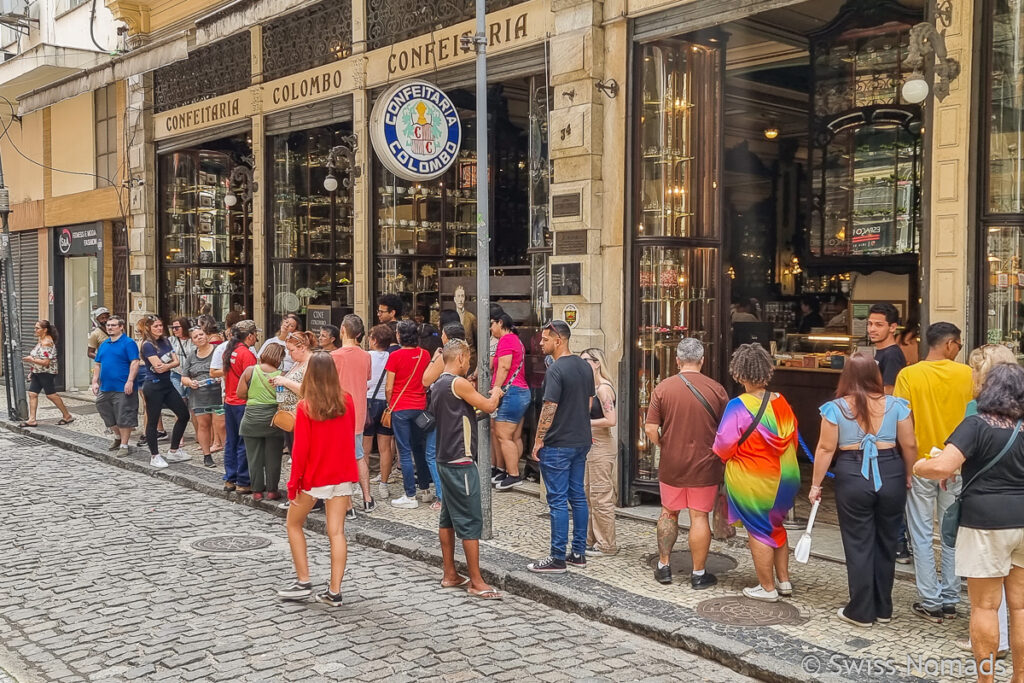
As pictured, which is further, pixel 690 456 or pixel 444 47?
pixel 444 47

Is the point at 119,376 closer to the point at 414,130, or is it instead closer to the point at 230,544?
the point at 230,544

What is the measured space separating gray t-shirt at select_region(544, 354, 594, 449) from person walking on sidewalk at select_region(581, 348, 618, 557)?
1.41 ft

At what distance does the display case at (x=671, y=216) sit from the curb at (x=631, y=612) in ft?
8.36

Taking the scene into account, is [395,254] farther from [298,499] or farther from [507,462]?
[298,499]

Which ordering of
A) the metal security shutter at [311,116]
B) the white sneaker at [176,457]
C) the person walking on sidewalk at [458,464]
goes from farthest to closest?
the metal security shutter at [311,116]
the white sneaker at [176,457]
the person walking on sidewalk at [458,464]

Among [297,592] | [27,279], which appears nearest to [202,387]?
[297,592]

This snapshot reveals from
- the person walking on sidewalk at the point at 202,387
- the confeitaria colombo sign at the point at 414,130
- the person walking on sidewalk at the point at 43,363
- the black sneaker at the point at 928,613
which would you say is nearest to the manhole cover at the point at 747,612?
the black sneaker at the point at 928,613

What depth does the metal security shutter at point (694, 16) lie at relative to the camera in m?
8.39

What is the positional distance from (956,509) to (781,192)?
11.8 metres

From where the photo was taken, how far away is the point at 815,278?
14.5m

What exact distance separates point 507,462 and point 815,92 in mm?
7019

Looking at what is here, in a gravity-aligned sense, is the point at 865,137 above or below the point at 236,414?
above

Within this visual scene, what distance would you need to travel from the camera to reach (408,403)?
9.67 metres

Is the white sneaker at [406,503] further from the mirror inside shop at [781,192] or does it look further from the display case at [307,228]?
the display case at [307,228]
